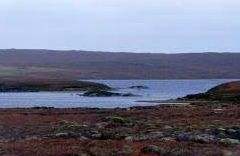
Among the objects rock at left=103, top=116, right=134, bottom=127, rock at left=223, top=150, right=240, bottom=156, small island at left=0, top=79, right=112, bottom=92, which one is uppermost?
rock at left=103, top=116, right=134, bottom=127

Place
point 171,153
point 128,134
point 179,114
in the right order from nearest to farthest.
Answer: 1. point 171,153
2. point 128,134
3. point 179,114

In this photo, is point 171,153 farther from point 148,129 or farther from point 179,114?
point 179,114

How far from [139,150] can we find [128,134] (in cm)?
671

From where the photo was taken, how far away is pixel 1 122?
47.2 metres

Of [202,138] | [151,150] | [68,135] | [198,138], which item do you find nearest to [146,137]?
[198,138]

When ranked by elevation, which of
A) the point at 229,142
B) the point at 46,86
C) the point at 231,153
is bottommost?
the point at 46,86

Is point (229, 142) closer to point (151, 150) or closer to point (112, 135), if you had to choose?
point (151, 150)

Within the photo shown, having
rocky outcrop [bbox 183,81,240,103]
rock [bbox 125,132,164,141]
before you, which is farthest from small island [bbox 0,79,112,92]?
rock [bbox 125,132,164,141]

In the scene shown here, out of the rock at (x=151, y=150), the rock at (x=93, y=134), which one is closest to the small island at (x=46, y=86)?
the rock at (x=93, y=134)

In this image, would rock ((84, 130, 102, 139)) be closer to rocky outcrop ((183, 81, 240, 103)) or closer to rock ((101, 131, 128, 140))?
rock ((101, 131, 128, 140))

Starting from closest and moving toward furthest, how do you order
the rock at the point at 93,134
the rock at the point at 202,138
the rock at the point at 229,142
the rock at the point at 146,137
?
1. the rock at the point at 229,142
2. the rock at the point at 202,138
3. the rock at the point at 146,137
4. the rock at the point at 93,134

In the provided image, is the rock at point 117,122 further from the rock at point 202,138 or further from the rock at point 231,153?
the rock at point 231,153

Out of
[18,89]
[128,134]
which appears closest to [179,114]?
[128,134]

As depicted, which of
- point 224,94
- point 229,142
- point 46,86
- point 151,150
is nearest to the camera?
point 151,150
